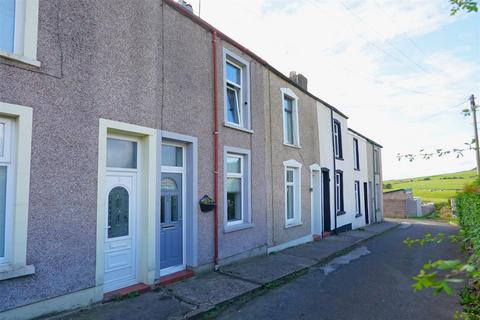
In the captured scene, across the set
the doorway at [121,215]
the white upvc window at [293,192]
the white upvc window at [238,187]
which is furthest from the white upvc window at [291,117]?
the doorway at [121,215]

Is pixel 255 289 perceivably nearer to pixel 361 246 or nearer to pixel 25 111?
pixel 25 111

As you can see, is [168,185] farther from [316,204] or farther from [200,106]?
[316,204]

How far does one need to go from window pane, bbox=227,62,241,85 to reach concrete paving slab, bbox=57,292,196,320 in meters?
5.88

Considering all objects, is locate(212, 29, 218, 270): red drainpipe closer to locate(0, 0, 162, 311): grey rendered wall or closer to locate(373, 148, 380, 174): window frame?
locate(0, 0, 162, 311): grey rendered wall

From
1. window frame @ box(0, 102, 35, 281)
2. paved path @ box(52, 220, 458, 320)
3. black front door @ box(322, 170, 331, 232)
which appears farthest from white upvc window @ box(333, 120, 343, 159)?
window frame @ box(0, 102, 35, 281)

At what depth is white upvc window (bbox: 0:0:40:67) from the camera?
14.8ft

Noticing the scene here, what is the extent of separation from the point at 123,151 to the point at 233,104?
3.82m

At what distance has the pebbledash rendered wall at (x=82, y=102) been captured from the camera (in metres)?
4.51

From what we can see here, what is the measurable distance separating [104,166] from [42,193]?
3.49 feet

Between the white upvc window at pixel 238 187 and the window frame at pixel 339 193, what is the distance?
A: 7920 millimetres

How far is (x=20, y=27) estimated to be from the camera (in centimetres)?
460

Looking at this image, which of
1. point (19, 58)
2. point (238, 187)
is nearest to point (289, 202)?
point (238, 187)

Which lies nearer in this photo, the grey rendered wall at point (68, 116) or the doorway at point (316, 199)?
the grey rendered wall at point (68, 116)

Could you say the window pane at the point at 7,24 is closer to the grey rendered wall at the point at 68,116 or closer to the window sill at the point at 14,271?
the grey rendered wall at the point at 68,116
